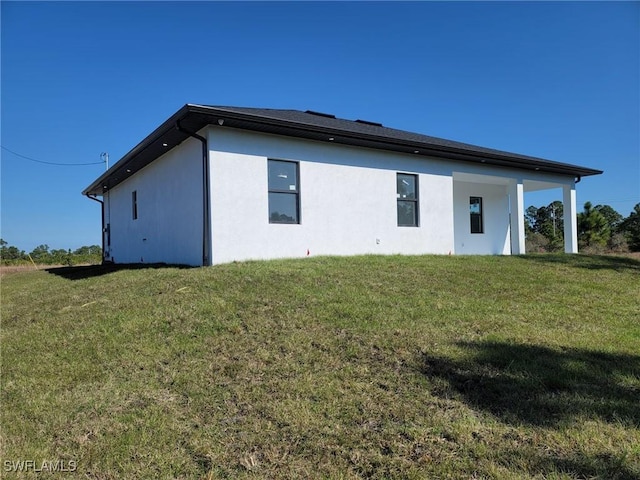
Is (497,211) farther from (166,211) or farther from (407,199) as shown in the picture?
(166,211)

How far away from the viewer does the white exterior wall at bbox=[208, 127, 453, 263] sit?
902 cm

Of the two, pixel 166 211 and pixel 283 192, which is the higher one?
pixel 283 192

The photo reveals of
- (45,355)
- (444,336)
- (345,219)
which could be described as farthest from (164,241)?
(444,336)

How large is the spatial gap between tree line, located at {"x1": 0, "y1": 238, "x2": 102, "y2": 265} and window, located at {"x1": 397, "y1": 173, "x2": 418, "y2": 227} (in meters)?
22.0

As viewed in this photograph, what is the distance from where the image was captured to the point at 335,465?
2.49m

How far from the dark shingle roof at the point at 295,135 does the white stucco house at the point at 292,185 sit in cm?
3

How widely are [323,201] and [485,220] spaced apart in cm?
890

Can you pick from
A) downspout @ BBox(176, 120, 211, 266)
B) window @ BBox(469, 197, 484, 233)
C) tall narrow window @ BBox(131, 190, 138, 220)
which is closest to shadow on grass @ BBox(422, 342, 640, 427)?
downspout @ BBox(176, 120, 211, 266)

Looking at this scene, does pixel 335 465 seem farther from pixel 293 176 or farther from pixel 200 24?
pixel 200 24

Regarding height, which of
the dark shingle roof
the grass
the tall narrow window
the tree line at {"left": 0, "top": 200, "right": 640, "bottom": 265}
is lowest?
the grass

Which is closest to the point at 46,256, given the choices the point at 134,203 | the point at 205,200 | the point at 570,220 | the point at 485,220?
the point at 134,203

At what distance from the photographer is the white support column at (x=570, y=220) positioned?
50.0ft

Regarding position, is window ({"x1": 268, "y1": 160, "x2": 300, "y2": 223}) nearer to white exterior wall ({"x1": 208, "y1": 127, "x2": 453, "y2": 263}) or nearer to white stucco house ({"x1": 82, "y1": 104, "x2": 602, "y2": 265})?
white stucco house ({"x1": 82, "y1": 104, "x2": 602, "y2": 265})

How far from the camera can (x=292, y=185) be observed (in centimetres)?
995
